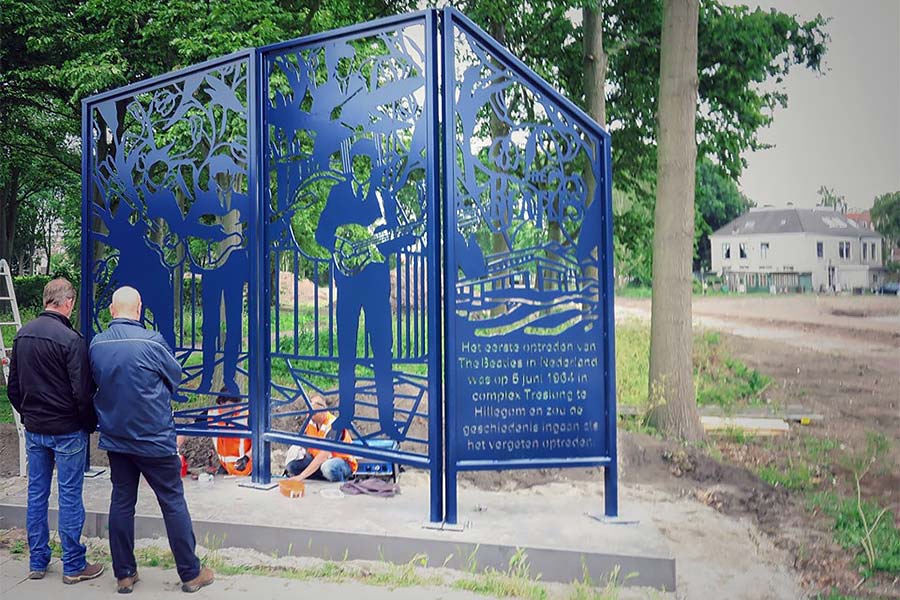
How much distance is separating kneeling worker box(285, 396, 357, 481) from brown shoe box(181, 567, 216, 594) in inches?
61.6

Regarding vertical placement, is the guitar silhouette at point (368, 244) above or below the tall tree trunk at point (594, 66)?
below

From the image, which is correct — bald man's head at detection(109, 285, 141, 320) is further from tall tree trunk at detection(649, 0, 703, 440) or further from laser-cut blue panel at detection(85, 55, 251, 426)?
tall tree trunk at detection(649, 0, 703, 440)

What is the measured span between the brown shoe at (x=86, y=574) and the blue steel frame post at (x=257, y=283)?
1.46 metres

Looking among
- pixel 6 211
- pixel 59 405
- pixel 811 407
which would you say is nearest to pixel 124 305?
pixel 59 405

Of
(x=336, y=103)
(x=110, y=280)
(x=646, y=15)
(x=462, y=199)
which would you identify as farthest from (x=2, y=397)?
(x=646, y=15)

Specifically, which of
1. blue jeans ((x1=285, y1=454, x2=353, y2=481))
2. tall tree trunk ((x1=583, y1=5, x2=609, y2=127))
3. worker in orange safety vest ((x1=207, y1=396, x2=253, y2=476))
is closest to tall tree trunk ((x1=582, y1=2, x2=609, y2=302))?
tall tree trunk ((x1=583, y1=5, x2=609, y2=127))

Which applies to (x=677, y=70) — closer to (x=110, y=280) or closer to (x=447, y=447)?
(x=447, y=447)

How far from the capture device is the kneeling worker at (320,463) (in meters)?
6.07

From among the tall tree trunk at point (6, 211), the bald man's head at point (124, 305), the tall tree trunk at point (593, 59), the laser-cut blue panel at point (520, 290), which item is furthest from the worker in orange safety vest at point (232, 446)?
the tall tree trunk at point (6, 211)

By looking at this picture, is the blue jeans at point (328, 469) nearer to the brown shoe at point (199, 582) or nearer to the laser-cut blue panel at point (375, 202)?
the laser-cut blue panel at point (375, 202)

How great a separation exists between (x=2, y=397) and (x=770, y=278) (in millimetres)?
10412

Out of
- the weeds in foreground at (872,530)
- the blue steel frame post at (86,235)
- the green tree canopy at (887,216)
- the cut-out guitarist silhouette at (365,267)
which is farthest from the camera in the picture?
the green tree canopy at (887,216)

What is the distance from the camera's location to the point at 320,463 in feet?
20.1

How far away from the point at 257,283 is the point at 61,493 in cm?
196
